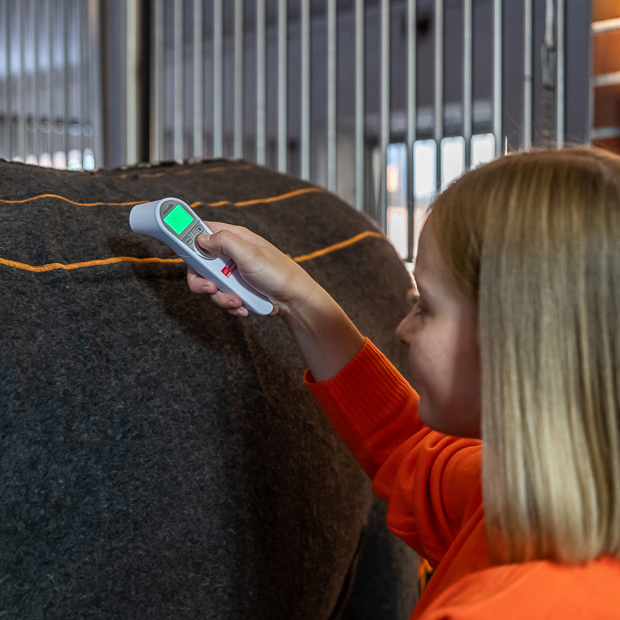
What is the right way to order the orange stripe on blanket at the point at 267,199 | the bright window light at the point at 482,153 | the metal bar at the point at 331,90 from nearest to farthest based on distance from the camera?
1. the orange stripe on blanket at the point at 267,199
2. the bright window light at the point at 482,153
3. the metal bar at the point at 331,90

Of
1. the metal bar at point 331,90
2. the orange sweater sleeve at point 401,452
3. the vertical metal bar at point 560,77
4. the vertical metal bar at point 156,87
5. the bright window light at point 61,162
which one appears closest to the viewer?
the orange sweater sleeve at point 401,452

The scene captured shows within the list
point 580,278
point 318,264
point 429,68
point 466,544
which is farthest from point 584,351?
point 429,68

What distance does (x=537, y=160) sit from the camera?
0.46 metres

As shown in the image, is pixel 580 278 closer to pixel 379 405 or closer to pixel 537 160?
Answer: pixel 537 160

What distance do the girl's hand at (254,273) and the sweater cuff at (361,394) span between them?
0.08 meters

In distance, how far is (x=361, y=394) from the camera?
0.67 metres

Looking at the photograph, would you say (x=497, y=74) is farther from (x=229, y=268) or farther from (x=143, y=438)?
(x=143, y=438)

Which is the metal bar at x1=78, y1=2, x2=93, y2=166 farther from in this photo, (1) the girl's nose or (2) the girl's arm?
(1) the girl's nose

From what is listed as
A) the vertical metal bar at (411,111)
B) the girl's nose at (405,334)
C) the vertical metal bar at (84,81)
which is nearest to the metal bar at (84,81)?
the vertical metal bar at (84,81)

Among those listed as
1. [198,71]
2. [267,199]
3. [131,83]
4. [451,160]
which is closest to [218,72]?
[198,71]

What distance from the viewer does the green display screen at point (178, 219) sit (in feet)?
1.83

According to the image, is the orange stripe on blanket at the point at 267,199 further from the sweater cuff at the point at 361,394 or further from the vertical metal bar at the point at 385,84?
the vertical metal bar at the point at 385,84

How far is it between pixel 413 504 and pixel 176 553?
0.75 feet

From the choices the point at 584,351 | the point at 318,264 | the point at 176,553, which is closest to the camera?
the point at 584,351
